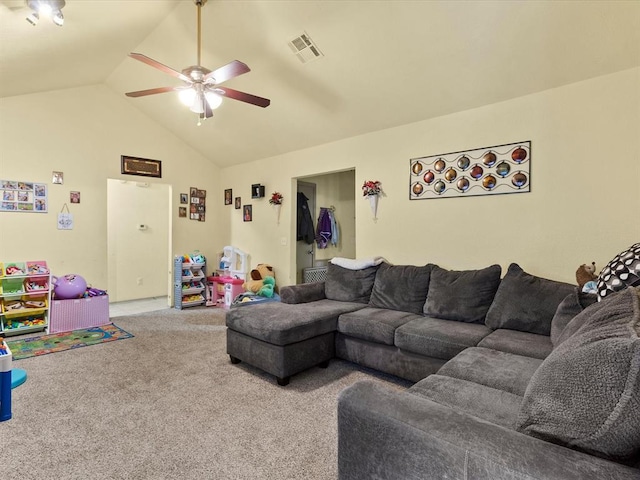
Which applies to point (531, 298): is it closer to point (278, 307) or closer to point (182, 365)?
point (278, 307)

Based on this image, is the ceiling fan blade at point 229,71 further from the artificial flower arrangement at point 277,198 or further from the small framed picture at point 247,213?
the small framed picture at point 247,213

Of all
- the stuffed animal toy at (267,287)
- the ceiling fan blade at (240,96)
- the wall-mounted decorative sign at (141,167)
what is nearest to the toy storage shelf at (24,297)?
the wall-mounted decorative sign at (141,167)

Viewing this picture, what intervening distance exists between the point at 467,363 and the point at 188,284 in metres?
4.84

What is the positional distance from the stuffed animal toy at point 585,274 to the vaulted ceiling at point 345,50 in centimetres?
153

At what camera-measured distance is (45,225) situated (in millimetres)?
4539

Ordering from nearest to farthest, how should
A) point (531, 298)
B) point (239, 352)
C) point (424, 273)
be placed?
point (531, 298), point (239, 352), point (424, 273)

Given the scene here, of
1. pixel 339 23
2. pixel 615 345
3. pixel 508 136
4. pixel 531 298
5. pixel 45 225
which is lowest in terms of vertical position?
pixel 531 298

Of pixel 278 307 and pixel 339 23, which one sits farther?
pixel 278 307

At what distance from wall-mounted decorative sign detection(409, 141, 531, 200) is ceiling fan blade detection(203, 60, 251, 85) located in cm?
208

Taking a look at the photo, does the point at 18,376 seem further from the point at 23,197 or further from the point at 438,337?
the point at 23,197

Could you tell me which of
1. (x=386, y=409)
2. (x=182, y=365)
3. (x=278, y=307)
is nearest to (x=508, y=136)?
(x=278, y=307)

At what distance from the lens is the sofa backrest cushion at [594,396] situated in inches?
32.4

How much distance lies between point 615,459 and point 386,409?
62 cm

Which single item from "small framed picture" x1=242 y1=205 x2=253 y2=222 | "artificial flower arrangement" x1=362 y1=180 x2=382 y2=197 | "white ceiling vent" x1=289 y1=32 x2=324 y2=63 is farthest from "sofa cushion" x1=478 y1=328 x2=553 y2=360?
"small framed picture" x1=242 y1=205 x2=253 y2=222
